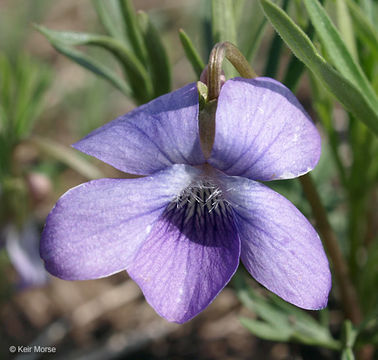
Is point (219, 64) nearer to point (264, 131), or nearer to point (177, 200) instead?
point (264, 131)

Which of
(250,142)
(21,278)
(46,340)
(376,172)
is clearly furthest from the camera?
→ (46,340)

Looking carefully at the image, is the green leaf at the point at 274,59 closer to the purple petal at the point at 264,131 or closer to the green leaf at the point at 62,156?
the purple petal at the point at 264,131

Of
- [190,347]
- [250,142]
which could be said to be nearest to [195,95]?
[250,142]

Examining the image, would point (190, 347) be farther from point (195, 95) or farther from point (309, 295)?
point (195, 95)

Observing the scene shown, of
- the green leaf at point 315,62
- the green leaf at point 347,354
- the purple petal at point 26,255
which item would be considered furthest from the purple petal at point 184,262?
the purple petal at point 26,255
